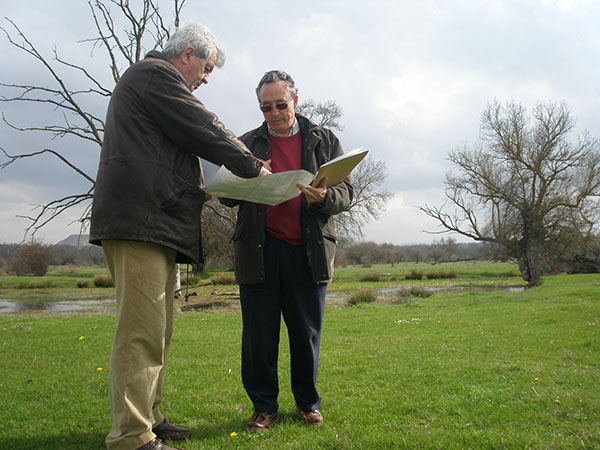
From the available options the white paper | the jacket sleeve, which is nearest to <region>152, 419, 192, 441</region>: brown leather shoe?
the white paper

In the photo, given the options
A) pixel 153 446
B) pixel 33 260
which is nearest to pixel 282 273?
pixel 153 446

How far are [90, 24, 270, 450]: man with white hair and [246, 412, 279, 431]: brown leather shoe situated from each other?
0.76 metres

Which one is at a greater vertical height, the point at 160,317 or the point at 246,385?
the point at 160,317

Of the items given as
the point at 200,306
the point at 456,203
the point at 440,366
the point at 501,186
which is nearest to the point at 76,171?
the point at 200,306

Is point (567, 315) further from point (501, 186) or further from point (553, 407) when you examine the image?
point (501, 186)

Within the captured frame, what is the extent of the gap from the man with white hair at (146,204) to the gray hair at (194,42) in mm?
112

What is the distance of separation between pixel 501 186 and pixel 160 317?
31.3 m

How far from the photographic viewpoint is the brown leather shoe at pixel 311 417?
10.5 ft

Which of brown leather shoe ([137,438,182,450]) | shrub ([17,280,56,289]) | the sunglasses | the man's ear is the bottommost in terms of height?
brown leather shoe ([137,438,182,450])

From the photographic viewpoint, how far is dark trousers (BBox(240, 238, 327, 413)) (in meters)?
3.29

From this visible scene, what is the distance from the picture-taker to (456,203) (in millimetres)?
30719

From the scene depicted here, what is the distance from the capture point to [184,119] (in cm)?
253

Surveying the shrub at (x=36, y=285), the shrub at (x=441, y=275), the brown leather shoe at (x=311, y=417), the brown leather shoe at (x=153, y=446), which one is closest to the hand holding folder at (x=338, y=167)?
the brown leather shoe at (x=311, y=417)

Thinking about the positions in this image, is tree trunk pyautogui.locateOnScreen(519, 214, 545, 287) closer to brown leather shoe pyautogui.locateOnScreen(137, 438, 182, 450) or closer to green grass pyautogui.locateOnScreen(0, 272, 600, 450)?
green grass pyautogui.locateOnScreen(0, 272, 600, 450)
